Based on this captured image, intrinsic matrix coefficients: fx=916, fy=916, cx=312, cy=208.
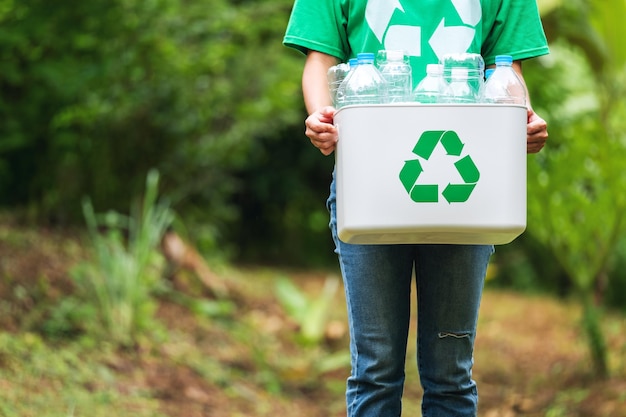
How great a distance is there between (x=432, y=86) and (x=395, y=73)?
97mm

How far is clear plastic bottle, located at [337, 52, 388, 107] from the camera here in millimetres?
2223

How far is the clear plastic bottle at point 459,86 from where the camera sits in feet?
7.32

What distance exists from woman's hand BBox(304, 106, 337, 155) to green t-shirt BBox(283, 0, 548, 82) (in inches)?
10.4

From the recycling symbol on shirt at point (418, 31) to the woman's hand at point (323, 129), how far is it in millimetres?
277

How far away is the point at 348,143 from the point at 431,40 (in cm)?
42

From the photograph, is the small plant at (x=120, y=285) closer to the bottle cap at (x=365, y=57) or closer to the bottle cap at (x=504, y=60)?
the bottle cap at (x=365, y=57)

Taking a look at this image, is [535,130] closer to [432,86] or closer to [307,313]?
[432,86]

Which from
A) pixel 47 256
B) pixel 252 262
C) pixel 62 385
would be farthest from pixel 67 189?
pixel 252 262

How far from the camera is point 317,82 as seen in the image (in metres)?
2.47

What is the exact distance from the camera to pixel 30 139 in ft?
19.2

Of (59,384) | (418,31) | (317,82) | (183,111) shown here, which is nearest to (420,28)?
(418,31)

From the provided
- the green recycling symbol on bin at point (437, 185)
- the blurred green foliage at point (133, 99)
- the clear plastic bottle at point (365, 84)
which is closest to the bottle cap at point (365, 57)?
the clear plastic bottle at point (365, 84)

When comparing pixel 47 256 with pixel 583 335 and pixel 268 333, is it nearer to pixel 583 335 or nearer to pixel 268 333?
pixel 268 333

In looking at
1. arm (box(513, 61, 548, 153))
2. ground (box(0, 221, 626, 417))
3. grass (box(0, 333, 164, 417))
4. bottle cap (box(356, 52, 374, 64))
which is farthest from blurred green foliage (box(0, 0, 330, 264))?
arm (box(513, 61, 548, 153))
